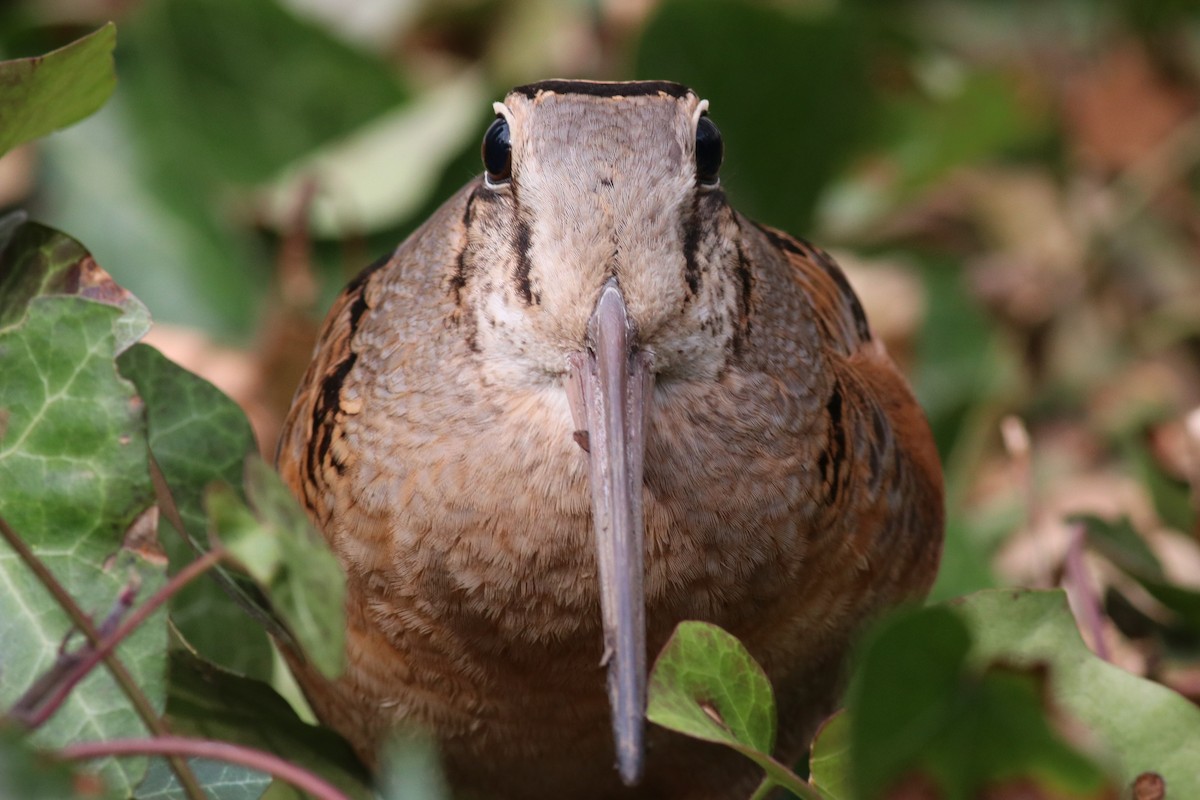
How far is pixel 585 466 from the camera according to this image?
2002 mm

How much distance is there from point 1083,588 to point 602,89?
129cm

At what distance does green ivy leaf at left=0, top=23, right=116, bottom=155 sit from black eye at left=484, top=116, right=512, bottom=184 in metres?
0.51

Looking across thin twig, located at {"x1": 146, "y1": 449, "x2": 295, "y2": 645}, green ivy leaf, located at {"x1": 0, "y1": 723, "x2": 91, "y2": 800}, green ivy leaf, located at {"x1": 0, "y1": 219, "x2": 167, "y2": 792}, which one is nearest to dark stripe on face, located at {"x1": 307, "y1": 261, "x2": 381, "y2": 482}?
thin twig, located at {"x1": 146, "y1": 449, "x2": 295, "y2": 645}

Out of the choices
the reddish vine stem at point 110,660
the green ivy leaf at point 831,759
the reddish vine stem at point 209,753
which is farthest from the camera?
the green ivy leaf at point 831,759

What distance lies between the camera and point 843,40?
434 centimetres

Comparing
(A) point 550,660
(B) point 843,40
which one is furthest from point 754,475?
(B) point 843,40

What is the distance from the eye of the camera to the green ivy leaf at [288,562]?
62.3 inches

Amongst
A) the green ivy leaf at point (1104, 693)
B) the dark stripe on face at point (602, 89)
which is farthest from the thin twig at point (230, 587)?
the green ivy leaf at point (1104, 693)

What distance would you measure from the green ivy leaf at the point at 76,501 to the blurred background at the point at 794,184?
175 centimetres

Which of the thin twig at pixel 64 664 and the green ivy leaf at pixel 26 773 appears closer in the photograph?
the green ivy leaf at pixel 26 773

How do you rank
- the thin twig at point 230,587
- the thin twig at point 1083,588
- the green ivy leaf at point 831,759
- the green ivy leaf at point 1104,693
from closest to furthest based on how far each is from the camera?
the green ivy leaf at point 831,759, the thin twig at point 230,587, the green ivy leaf at point 1104,693, the thin twig at point 1083,588

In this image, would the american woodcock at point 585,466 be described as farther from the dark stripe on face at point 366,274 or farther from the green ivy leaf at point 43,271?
the green ivy leaf at point 43,271

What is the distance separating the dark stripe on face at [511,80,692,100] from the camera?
2033 mm

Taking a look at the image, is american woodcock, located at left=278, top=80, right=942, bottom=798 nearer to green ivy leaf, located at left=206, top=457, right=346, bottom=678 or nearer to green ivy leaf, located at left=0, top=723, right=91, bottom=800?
green ivy leaf, located at left=206, top=457, right=346, bottom=678
